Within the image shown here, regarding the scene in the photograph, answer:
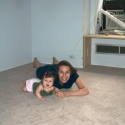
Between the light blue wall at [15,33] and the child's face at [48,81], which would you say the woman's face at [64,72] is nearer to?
the child's face at [48,81]

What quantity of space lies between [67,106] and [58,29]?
1.87 meters

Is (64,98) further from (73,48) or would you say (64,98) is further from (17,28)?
(17,28)

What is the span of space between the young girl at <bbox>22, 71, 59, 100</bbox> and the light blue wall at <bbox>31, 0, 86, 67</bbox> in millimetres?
A: 1393

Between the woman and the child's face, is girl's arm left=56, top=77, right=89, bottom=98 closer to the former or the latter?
the woman

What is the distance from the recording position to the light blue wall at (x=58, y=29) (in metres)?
3.29

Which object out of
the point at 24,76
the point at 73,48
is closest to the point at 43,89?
the point at 24,76

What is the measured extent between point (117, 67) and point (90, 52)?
51 centimetres

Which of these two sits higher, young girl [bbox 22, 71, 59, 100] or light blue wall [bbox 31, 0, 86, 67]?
light blue wall [bbox 31, 0, 86, 67]

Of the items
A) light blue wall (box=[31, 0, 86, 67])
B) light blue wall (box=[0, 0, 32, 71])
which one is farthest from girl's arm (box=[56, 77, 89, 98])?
light blue wall (box=[0, 0, 32, 71])

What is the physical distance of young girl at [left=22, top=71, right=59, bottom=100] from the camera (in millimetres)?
1964

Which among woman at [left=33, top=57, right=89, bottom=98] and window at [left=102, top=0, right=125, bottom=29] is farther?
window at [left=102, top=0, right=125, bottom=29]

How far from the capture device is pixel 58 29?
136 inches

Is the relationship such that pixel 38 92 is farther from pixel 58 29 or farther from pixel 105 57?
pixel 105 57

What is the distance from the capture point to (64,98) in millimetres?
2025
